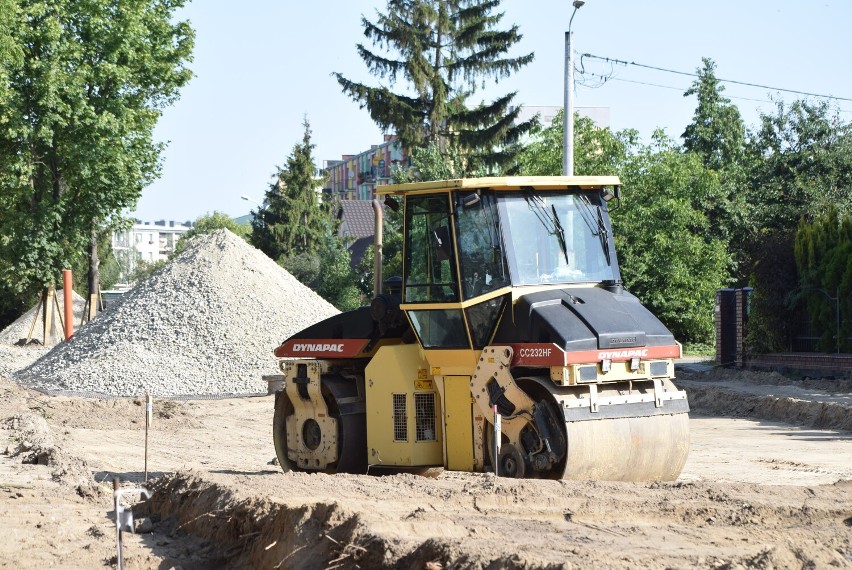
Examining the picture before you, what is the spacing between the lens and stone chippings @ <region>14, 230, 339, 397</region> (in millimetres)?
25766

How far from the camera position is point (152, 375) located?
2583 cm

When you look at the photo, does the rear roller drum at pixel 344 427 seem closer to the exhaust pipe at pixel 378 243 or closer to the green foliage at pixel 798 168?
the exhaust pipe at pixel 378 243

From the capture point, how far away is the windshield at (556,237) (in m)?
10.2

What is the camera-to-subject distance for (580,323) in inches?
382

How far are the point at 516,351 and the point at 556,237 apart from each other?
131cm

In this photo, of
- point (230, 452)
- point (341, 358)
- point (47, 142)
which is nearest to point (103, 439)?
point (230, 452)

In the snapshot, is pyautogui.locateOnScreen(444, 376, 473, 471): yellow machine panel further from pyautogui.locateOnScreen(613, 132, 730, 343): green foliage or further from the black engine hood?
pyautogui.locateOnScreen(613, 132, 730, 343): green foliage

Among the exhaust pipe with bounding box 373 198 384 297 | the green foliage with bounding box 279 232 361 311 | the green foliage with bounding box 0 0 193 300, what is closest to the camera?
the exhaust pipe with bounding box 373 198 384 297

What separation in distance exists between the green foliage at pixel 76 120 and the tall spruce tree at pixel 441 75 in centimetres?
761

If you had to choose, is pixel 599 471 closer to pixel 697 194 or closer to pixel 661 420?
pixel 661 420

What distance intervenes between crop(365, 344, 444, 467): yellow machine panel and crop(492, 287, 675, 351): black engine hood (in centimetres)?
109

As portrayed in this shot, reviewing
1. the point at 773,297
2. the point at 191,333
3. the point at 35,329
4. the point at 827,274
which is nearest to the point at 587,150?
the point at 773,297

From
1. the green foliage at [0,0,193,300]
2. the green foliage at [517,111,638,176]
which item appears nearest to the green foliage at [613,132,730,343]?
the green foliage at [517,111,638,176]

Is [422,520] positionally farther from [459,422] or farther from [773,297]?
[773,297]
